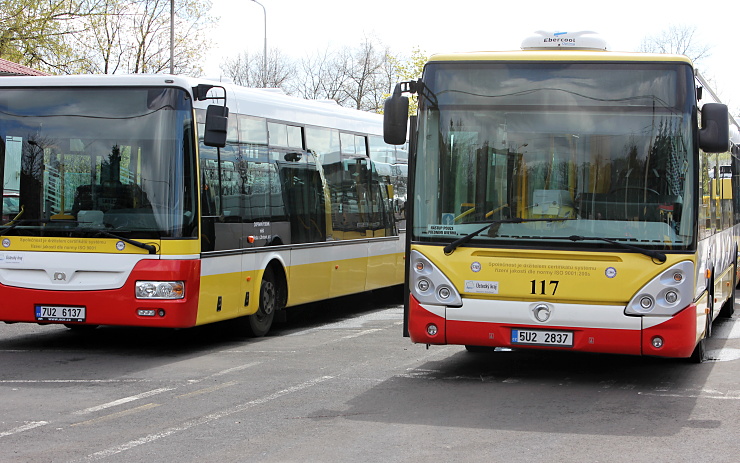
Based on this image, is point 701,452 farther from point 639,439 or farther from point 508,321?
point 508,321

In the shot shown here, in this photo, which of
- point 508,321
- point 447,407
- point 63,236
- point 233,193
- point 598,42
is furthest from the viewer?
point 233,193

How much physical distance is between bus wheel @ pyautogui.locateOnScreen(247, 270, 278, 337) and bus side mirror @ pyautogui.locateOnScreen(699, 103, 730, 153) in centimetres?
633

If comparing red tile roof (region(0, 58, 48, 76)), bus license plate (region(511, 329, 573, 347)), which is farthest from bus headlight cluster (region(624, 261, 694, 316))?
red tile roof (region(0, 58, 48, 76))

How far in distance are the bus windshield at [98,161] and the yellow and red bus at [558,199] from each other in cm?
303

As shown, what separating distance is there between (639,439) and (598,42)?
4664 mm

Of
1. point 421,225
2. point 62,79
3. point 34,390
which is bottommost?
point 34,390

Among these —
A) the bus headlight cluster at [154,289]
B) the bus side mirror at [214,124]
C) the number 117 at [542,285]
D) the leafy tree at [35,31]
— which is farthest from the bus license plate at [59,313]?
the leafy tree at [35,31]

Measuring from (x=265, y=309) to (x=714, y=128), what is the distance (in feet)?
21.9

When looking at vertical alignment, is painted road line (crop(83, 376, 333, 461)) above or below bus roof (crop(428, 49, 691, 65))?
below

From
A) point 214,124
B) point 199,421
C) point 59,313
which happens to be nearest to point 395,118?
point 214,124

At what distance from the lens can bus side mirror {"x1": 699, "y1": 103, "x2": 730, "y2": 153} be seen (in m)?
9.30

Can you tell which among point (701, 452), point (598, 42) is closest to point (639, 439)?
point (701, 452)

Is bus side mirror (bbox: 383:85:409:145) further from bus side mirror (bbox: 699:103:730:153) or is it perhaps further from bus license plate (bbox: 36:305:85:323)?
bus license plate (bbox: 36:305:85:323)

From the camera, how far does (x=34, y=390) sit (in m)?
9.69
